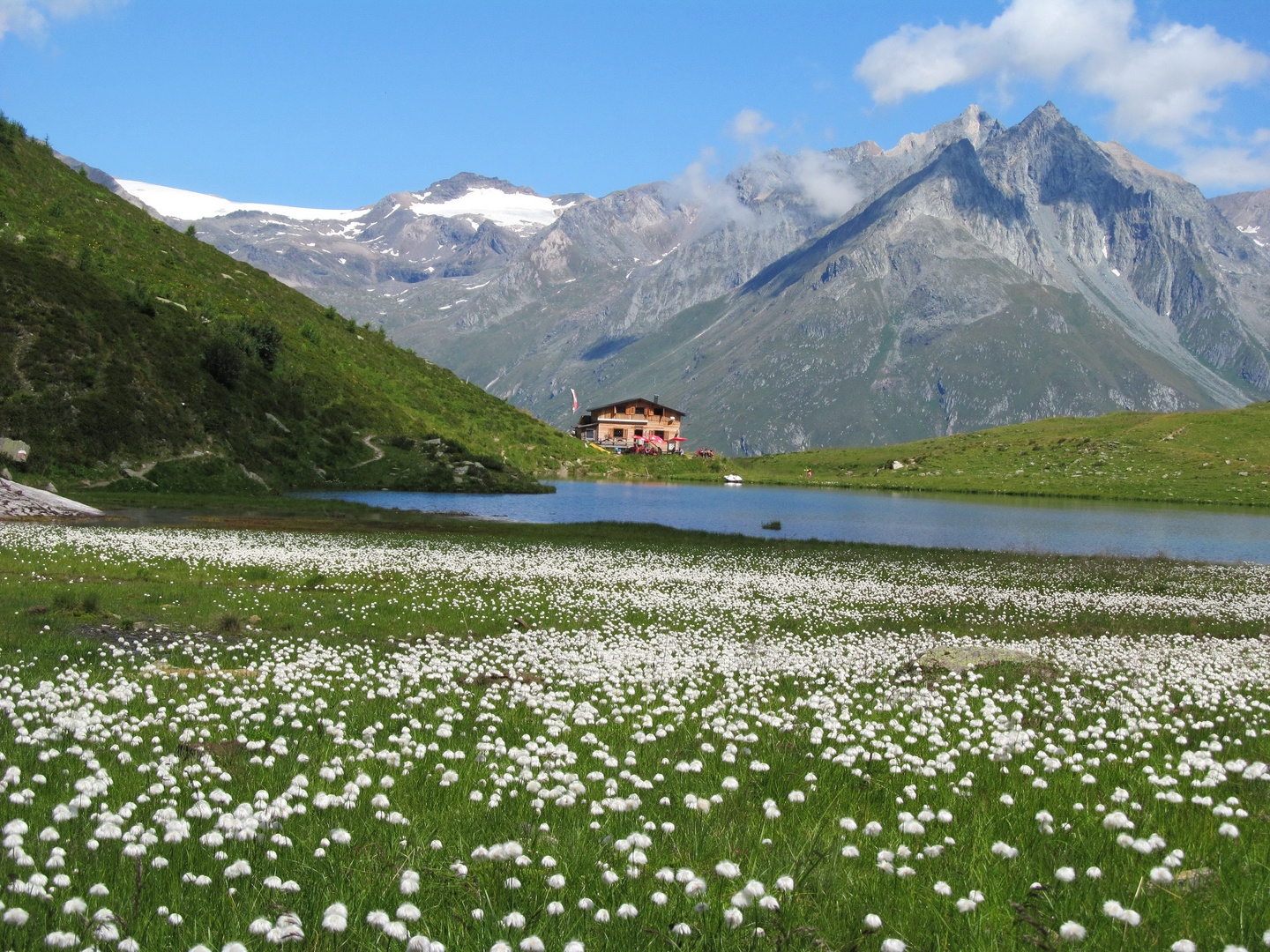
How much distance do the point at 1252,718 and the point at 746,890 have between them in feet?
43.8

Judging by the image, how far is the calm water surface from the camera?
5859 cm

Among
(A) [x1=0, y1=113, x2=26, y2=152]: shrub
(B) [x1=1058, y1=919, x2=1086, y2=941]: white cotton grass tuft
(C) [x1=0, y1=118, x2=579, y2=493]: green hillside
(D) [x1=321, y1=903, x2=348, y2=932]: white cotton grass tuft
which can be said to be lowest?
(D) [x1=321, y1=903, x2=348, y2=932]: white cotton grass tuft

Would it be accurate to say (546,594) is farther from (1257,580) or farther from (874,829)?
(1257,580)

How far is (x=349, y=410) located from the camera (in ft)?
260

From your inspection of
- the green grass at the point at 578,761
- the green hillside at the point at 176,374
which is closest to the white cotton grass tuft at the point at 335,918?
the green grass at the point at 578,761

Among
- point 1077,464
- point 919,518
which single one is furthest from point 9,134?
point 1077,464

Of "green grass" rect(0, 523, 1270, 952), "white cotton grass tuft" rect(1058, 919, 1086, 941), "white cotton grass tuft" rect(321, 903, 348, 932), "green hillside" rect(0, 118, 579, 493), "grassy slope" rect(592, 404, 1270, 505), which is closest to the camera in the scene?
"white cotton grass tuft" rect(321, 903, 348, 932)

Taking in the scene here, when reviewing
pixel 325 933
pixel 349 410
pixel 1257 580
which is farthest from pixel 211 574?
pixel 349 410

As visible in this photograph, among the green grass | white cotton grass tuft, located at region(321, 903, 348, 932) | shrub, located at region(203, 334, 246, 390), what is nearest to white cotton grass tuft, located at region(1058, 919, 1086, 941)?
the green grass

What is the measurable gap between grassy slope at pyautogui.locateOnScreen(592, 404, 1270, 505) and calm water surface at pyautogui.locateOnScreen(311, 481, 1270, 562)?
2381 cm

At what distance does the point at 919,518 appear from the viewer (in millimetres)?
77750

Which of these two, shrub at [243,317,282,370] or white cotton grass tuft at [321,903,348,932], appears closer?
white cotton grass tuft at [321,903,348,932]

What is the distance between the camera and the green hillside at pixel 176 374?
53469 mm

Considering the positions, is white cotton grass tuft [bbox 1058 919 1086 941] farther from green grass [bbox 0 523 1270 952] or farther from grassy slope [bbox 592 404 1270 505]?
grassy slope [bbox 592 404 1270 505]
